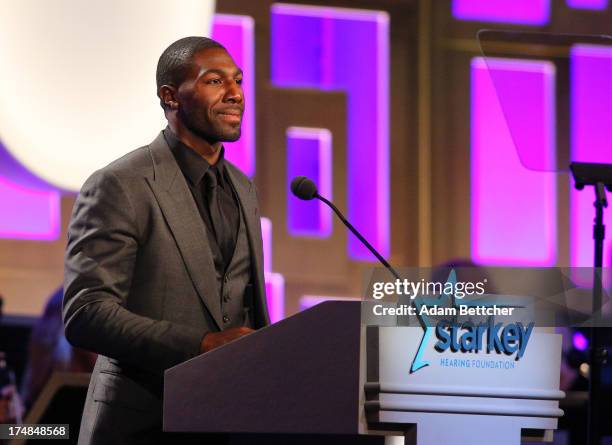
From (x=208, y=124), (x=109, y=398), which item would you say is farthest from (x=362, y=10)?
(x=109, y=398)

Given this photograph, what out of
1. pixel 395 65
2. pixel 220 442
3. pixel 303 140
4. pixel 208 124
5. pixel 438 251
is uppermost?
pixel 395 65

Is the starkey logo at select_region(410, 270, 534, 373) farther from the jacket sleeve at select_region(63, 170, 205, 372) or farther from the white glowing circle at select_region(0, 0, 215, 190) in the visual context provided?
the white glowing circle at select_region(0, 0, 215, 190)

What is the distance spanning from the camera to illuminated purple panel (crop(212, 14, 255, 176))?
4934 millimetres

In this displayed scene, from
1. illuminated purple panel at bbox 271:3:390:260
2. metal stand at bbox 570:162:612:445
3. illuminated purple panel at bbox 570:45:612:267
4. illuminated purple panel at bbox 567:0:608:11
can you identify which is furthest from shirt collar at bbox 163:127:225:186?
illuminated purple panel at bbox 567:0:608:11

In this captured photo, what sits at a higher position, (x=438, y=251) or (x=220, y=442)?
(x=438, y=251)

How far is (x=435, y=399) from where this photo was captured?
1.99m

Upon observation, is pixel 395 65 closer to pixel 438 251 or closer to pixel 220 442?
pixel 438 251

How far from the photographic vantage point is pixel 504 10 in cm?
547

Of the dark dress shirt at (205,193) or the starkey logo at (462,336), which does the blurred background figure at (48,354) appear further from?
the starkey logo at (462,336)

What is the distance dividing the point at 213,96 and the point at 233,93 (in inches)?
1.8

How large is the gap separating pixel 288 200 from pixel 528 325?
301 cm

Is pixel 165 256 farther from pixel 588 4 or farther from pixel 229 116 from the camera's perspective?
pixel 588 4

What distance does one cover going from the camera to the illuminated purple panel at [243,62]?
4934 millimetres

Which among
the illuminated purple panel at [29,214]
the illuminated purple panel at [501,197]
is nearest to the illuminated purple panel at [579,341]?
the illuminated purple panel at [501,197]
